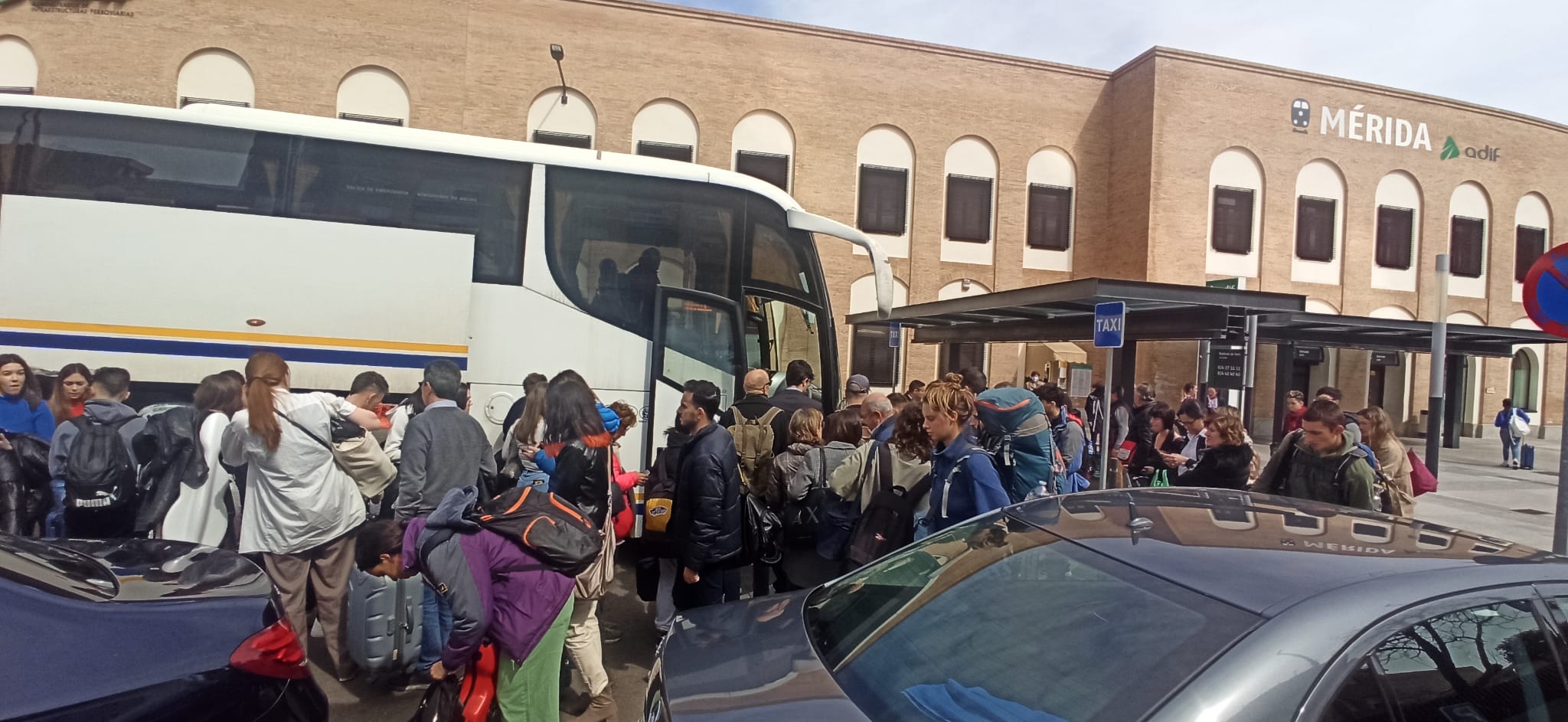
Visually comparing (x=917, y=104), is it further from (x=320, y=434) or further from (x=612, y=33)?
(x=320, y=434)

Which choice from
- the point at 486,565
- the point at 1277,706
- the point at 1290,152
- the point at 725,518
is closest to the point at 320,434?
the point at 486,565

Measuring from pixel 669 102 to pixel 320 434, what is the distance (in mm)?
18772

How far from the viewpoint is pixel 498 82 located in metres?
20.7

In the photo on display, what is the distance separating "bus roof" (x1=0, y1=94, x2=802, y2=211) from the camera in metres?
5.83

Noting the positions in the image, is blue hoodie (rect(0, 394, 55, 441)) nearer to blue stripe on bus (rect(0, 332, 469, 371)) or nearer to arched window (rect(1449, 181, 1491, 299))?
blue stripe on bus (rect(0, 332, 469, 371))

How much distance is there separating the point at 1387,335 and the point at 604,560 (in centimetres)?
1850

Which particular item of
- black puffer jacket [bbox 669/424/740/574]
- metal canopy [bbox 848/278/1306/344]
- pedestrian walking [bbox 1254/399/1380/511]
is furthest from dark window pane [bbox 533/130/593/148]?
pedestrian walking [bbox 1254/399/1380/511]

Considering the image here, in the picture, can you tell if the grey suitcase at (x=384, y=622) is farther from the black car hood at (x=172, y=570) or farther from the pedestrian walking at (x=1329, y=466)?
the pedestrian walking at (x=1329, y=466)

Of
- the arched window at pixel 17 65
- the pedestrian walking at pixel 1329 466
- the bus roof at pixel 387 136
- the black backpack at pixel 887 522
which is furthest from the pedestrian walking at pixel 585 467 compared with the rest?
the arched window at pixel 17 65

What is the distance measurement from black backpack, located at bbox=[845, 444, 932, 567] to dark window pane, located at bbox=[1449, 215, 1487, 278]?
3024 centimetres

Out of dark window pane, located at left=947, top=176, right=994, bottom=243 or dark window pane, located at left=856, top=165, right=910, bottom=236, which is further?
dark window pane, located at left=947, top=176, right=994, bottom=243

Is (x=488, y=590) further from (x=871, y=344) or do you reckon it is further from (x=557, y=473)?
(x=871, y=344)

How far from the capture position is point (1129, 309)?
11.9 metres

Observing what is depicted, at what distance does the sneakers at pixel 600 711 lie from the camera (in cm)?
404
